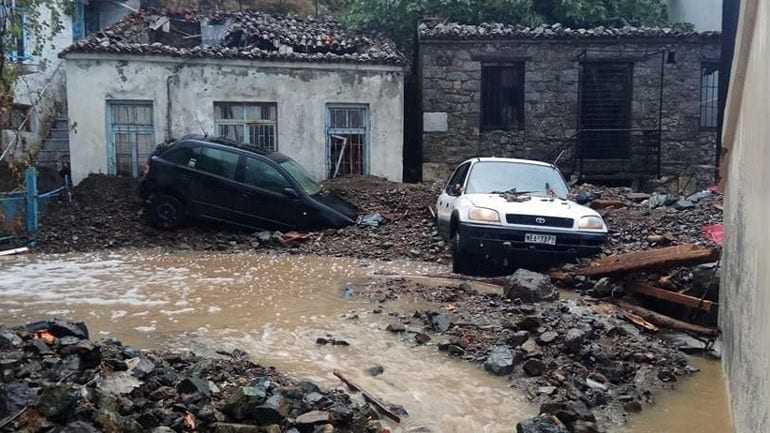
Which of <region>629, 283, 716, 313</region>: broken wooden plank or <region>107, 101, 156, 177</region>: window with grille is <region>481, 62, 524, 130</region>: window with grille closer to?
<region>107, 101, 156, 177</region>: window with grille

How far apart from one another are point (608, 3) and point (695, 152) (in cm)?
516

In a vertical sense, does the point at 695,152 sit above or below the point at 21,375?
above

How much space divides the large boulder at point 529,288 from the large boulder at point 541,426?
311 centimetres

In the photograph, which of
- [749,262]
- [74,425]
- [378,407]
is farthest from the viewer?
[378,407]

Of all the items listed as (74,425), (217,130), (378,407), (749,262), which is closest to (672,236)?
(749,262)

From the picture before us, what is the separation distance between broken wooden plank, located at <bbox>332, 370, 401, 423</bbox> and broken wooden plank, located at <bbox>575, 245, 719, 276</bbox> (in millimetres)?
4292

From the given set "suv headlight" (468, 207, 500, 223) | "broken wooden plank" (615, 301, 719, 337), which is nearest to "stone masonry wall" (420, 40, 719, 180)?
"suv headlight" (468, 207, 500, 223)

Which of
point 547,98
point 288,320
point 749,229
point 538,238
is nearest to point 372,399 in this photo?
A: point 288,320

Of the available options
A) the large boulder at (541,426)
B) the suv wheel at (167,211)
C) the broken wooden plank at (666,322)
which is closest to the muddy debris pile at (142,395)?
the large boulder at (541,426)

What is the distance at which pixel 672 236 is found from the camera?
→ 10.4m

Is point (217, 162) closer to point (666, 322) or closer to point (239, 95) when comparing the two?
point (239, 95)

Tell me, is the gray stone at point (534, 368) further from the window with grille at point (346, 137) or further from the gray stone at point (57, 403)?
the window with grille at point (346, 137)

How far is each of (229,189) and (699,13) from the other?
1575cm

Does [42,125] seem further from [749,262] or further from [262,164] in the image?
[749,262]
